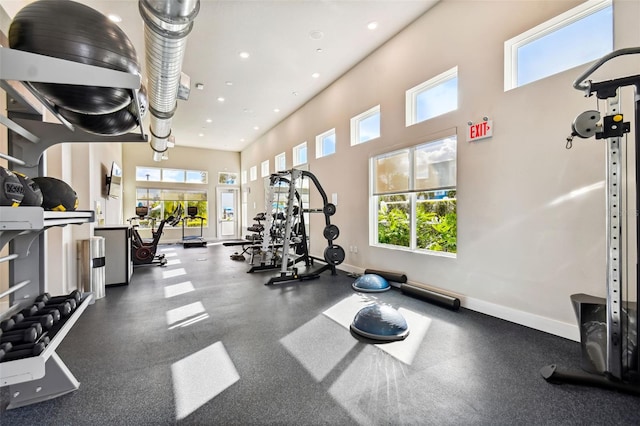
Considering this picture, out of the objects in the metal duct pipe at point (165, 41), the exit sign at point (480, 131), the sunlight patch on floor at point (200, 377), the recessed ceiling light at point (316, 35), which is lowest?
the sunlight patch on floor at point (200, 377)

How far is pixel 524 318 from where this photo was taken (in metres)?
2.82

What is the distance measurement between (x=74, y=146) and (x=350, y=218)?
4.55m

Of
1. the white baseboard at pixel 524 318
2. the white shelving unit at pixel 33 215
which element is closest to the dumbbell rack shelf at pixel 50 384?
the white shelving unit at pixel 33 215

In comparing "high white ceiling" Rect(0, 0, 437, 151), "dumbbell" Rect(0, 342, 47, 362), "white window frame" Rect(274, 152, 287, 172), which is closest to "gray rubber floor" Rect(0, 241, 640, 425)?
"dumbbell" Rect(0, 342, 47, 362)

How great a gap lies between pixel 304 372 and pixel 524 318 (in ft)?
7.65

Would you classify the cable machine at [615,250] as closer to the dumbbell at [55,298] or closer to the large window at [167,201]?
the dumbbell at [55,298]

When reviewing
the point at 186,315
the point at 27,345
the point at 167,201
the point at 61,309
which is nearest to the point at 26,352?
the point at 27,345

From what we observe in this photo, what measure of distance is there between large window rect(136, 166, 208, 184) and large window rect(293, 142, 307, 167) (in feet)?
19.1

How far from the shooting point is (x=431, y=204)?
3965 millimetres

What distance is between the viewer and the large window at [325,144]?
20.4 feet

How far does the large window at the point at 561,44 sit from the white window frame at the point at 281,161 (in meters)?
6.09

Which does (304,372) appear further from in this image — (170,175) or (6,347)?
(170,175)

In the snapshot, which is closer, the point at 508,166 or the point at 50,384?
the point at 50,384

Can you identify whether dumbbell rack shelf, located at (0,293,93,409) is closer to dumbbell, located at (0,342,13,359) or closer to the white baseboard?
dumbbell, located at (0,342,13,359)
